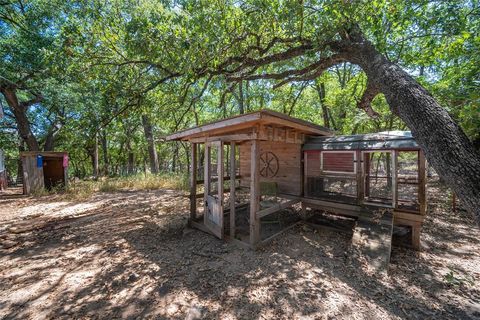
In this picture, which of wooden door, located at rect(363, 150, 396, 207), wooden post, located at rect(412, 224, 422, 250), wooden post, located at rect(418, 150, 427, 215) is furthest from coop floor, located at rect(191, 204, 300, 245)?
wooden post, located at rect(418, 150, 427, 215)

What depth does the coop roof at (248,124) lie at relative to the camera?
3.67m

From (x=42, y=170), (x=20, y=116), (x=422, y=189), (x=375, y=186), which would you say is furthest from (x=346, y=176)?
(x=20, y=116)

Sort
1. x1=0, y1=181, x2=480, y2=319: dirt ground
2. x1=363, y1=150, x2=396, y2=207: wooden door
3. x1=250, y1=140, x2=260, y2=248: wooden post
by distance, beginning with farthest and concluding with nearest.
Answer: x1=363, y1=150, x2=396, y2=207: wooden door
x1=250, y1=140, x2=260, y2=248: wooden post
x1=0, y1=181, x2=480, y2=319: dirt ground

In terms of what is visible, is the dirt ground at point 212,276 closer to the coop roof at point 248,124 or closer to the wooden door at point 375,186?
the wooden door at point 375,186

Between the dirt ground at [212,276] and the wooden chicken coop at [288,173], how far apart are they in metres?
0.63

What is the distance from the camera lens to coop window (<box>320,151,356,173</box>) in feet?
17.8

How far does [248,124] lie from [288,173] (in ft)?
9.28

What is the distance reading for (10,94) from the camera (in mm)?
10398

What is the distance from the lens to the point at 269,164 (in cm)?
691

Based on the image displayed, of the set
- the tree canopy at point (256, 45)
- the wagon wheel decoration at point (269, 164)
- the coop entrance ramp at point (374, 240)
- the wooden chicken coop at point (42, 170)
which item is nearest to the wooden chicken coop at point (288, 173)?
the wagon wheel decoration at point (269, 164)

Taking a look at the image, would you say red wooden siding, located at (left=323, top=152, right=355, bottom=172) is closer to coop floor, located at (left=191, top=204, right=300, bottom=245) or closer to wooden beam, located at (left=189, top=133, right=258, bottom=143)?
coop floor, located at (left=191, top=204, right=300, bottom=245)

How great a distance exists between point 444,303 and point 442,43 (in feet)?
17.7

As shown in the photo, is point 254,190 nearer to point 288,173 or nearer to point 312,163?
point 288,173

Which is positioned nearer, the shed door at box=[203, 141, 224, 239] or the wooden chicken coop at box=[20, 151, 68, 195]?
the shed door at box=[203, 141, 224, 239]
